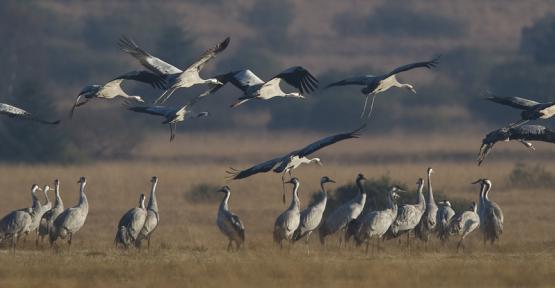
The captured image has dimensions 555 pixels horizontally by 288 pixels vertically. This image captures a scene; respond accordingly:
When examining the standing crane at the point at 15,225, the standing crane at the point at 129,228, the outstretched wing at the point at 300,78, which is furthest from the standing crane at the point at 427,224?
the standing crane at the point at 15,225

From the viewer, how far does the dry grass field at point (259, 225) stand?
15227 mm

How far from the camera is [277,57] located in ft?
218

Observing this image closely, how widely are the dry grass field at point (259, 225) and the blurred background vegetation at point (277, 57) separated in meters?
1.99

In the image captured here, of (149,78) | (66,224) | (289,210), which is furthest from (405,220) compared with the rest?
(66,224)

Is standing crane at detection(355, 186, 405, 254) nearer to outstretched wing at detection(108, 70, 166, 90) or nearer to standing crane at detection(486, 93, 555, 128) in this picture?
standing crane at detection(486, 93, 555, 128)

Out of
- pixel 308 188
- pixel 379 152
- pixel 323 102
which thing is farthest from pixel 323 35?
pixel 308 188

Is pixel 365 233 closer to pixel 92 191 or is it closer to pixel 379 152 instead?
pixel 92 191

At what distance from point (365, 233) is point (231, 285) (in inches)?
154

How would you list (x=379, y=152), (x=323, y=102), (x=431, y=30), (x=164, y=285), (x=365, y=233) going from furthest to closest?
(x=431, y=30) < (x=323, y=102) < (x=379, y=152) < (x=365, y=233) < (x=164, y=285)

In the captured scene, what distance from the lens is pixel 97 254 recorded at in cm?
1708

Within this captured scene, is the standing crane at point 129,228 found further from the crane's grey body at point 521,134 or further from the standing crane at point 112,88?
the crane's grey body at point 521,134

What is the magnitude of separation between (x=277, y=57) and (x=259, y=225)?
42.7m

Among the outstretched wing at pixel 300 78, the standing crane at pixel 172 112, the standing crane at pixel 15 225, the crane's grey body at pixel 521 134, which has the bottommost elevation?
the standing crane at pixel 15 225

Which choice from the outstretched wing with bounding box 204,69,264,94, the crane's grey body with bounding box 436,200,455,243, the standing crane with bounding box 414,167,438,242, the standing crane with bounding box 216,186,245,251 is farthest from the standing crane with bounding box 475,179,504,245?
→ the outstretched wing with bounding box 204,69,264,94
